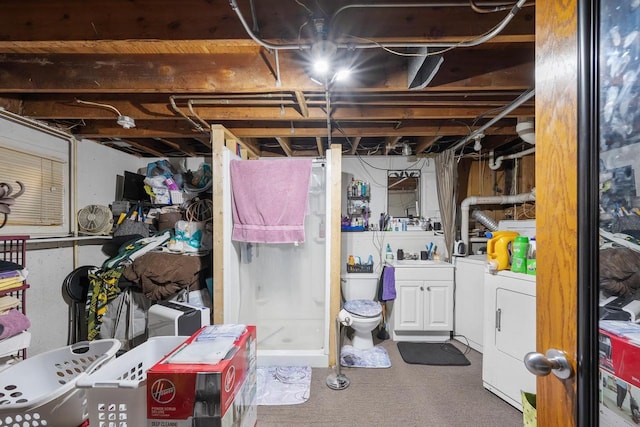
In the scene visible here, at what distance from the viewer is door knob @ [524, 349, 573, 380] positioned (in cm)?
62

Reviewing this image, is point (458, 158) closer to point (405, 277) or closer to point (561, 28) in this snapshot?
point (405, 277)

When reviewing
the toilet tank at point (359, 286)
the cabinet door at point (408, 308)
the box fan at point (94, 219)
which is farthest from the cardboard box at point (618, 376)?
the box fan at point (94, 219)

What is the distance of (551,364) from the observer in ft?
2.06

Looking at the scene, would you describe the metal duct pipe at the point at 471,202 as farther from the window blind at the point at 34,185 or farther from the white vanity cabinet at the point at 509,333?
the window blind at the point at 34,185

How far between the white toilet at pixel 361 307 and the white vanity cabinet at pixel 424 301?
296 millimetres

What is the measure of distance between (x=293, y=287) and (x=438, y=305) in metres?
1.55

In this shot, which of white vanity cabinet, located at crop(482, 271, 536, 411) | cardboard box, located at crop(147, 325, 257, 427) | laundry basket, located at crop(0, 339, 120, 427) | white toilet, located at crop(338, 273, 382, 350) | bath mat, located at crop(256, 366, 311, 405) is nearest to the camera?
cardboard box, located at crop(147, 325, 257, 427)

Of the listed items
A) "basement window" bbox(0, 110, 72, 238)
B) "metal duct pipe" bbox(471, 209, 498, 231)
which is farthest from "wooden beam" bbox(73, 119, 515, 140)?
"metal duct pipe" bbox(471, 209, 498, 231)

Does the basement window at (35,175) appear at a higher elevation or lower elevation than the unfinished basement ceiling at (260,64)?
lower

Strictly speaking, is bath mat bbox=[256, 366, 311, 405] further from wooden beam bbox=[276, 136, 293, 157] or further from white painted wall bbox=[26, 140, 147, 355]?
wooden beam bbox=[276, 136, 293, 157]

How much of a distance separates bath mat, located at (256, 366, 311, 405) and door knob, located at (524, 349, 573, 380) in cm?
170

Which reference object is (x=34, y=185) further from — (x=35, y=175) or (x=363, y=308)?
(x=363, y=308)

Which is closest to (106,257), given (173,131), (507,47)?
(173,131)

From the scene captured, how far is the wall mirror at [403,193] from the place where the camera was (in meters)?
3.36
